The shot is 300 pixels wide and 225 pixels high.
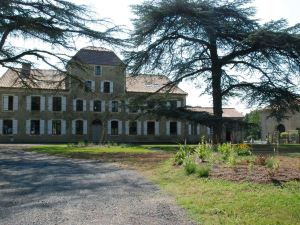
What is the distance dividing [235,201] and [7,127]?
42.1 meters

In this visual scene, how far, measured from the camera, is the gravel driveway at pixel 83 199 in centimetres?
687

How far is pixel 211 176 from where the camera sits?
34.4 feet

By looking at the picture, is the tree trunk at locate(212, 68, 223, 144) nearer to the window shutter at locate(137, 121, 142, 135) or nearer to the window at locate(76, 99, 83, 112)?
the window shutter at locate(137, 121, 142, 135)

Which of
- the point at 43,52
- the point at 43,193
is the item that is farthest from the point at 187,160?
the point at 43,52

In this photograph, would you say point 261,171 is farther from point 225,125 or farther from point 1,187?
point 225,125

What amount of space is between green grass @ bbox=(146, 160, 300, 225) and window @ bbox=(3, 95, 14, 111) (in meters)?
39.2

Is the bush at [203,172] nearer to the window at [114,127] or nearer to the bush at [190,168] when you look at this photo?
the bush at [190,168]

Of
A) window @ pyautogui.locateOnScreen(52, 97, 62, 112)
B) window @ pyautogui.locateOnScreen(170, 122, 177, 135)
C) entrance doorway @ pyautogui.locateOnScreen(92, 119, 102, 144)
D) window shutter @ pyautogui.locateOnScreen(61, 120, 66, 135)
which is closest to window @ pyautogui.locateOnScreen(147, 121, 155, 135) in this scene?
window @ pyautogui.locateOnScreen(170, 122, 177, 135)

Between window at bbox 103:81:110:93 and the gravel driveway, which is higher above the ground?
window at bbox 103:81:110:93

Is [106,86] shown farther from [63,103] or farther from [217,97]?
[217,97]

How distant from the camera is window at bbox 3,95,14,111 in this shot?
153 feet

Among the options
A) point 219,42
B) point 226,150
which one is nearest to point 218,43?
point 219,42

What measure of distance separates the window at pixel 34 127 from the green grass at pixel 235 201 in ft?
128

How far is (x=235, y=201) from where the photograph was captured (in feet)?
25.3
